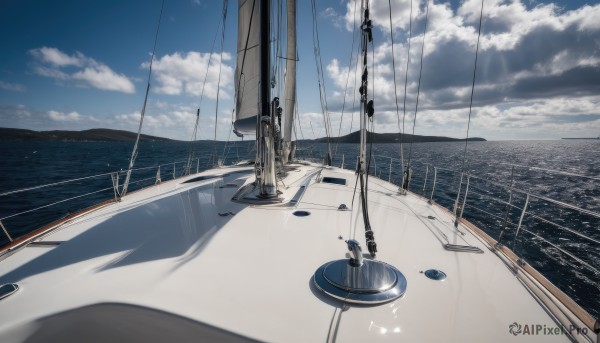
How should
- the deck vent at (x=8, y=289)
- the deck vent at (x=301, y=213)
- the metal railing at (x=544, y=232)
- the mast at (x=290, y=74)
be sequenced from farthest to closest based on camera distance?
the mast at (x=290, y=74), the metal railing at (x=544, y=232), the deck vent at (x=301, y=213), the deck vent at (x=8, y=289)

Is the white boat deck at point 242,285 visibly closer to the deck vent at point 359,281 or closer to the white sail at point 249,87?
the deck vent at point 359,281

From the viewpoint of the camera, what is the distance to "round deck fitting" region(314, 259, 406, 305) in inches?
82.4

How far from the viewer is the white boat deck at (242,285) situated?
1.84 m

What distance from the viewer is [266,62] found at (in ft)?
14.9

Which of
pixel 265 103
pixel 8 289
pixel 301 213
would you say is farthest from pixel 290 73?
pixel 8 289

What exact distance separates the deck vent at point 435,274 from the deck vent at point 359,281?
11.8 inches

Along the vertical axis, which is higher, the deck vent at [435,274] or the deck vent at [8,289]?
the deck vent at [8,289]

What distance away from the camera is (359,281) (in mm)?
2215

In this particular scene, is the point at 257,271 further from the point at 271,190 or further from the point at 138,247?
the point at 271,190

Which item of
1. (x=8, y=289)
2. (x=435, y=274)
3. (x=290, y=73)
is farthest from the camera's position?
(x=290, y=73)

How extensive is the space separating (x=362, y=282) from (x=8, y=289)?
2820 mm

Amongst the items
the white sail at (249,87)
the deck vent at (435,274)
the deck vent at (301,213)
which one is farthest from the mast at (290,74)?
the deck vent at (435,274)

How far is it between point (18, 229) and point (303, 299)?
13105 mm

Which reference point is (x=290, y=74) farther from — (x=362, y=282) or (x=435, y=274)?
(x=362, y=282)
